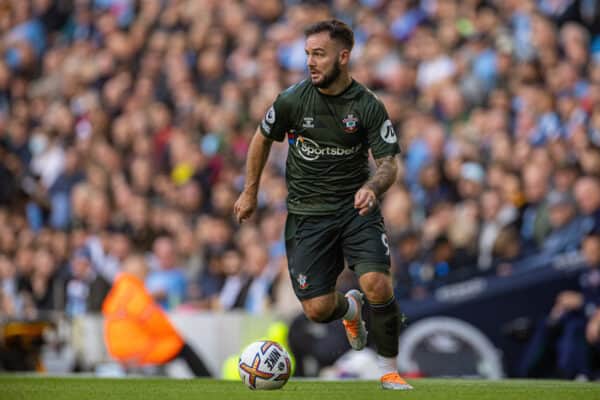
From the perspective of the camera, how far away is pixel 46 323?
14.1 metres

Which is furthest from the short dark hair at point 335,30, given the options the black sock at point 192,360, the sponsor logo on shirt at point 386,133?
the black sock at point 192,360

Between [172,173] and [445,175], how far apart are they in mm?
4989

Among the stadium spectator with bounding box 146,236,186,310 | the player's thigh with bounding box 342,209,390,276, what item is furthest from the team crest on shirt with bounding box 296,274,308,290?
the stadium spectator with bounding box 146,236,186,310

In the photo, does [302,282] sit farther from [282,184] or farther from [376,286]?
[282,184]

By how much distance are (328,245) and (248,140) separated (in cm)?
837

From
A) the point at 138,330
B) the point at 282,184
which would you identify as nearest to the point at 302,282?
the point at 138,330

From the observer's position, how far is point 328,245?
26.5 ft

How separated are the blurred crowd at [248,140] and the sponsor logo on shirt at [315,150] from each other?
12.4 feet

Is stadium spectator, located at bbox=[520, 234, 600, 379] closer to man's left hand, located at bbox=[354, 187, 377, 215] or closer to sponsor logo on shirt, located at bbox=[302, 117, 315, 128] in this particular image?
sponsor logo on shirt, located at bbox=[302, 117, 315, 128]

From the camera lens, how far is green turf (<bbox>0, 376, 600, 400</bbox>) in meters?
7.29

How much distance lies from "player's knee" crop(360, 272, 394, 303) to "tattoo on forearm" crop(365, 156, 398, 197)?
0.59 metres

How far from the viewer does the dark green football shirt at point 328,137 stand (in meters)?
7.77

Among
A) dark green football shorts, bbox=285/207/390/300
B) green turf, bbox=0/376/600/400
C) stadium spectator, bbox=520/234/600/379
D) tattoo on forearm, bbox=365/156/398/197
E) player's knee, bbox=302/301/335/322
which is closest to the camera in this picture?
green turf, bbox=0/376/600/400

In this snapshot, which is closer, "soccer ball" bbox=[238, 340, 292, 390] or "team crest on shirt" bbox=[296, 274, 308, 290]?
"soccer ball" bbox=[238, 340, 292, 390]
